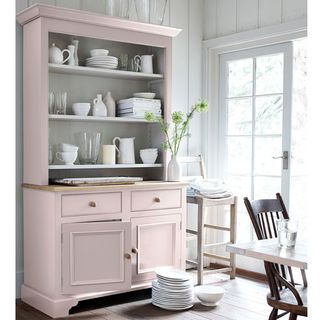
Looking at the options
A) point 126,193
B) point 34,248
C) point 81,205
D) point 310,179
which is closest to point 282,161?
point 126,193

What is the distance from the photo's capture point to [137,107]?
153 inches

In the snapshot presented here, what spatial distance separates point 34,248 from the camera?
348 centimetres

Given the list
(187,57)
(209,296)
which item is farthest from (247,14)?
(209,296)

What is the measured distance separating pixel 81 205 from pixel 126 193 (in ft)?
1.22

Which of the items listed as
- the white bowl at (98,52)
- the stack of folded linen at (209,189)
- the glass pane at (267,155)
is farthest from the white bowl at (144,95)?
the glass pane at (267,155)

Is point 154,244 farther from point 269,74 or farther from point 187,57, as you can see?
point 187,57

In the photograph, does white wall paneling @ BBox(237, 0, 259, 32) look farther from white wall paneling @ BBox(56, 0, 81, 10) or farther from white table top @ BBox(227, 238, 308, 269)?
white table top @ BBox(227, 238, 308, 269)

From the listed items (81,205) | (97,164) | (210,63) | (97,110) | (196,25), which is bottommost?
(81,205)

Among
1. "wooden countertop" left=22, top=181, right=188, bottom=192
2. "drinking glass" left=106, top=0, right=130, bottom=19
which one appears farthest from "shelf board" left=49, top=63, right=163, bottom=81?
"wooden countertop" left=22, top=181, right=188, bottom=192

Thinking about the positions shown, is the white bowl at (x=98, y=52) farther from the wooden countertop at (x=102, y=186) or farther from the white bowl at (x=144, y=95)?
the wooden countertop at (x=102, y=186)

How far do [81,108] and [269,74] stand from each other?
1698 millimetres

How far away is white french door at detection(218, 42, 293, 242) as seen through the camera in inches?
162
